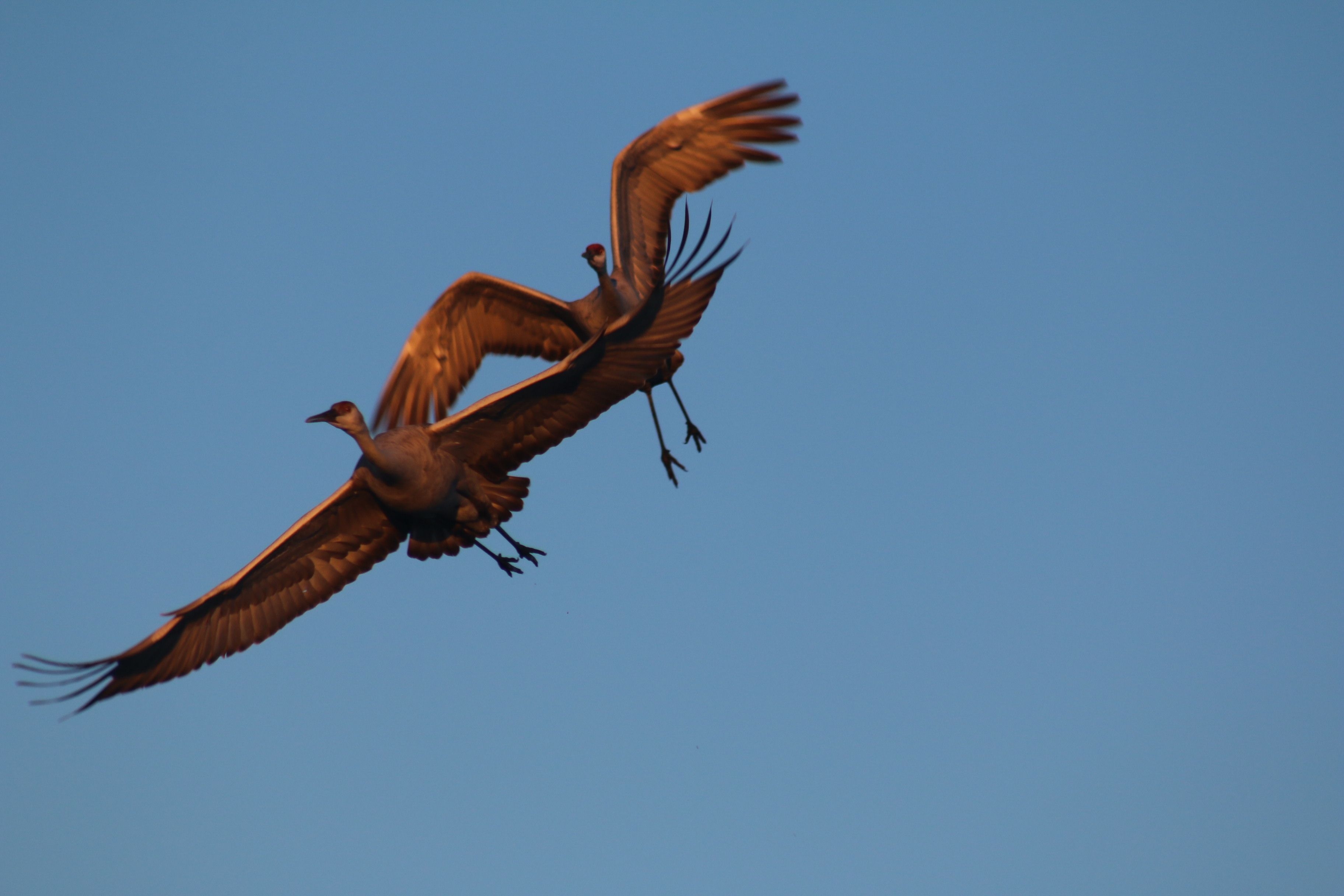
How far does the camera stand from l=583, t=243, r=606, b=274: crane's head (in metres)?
14.9

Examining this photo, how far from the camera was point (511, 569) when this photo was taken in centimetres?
1252

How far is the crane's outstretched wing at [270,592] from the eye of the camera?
1143 centimetres

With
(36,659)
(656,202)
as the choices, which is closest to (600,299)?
(656,202)

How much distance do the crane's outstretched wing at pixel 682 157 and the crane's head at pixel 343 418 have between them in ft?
13.0

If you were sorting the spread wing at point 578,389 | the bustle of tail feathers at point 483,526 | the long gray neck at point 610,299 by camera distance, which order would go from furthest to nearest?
the long gray neck at point 610,299
the bustle of tail feathers at point 483,526
the spread wing at point 578,389

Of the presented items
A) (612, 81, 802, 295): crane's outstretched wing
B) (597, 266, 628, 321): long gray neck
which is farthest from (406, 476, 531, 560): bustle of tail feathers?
(612, 81, 802, 295): crane's outstretched wing

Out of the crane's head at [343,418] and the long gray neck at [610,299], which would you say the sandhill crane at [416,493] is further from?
the long gray neck at [610,299]

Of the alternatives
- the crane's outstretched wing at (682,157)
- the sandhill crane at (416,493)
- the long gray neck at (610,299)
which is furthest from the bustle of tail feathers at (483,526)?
the crane's outstretched wing at (682,157)

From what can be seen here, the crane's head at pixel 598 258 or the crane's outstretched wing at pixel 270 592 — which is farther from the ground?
the crane's head at pixel 598 258

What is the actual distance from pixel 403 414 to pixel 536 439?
12.3 feet

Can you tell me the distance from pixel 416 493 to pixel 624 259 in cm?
428

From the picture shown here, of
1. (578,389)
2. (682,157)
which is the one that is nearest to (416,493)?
(578,389)

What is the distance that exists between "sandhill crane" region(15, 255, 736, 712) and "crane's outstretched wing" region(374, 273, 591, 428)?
290cm

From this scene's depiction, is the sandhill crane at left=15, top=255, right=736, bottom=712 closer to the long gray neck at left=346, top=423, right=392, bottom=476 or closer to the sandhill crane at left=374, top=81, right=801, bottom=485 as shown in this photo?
the long gray neck at left=346, top=423, right=392, bottom=476
